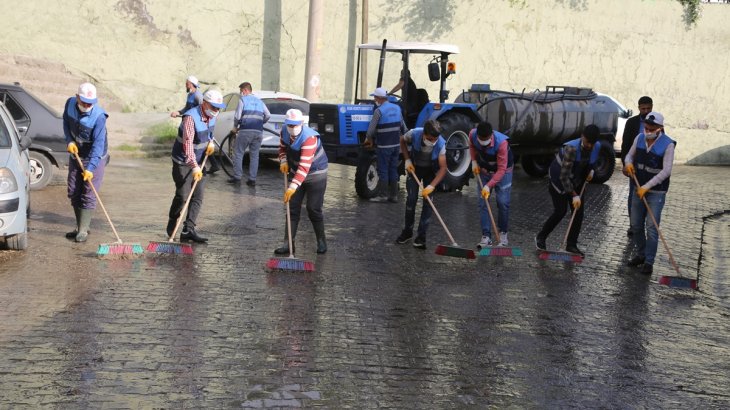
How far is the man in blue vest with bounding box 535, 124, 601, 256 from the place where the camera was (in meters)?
10.9

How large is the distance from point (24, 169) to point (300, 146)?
9.72ft

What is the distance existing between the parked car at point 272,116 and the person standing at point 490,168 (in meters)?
6.47

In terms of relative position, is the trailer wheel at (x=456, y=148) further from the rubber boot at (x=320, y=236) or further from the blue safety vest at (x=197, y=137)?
the blue safety vest at (x=197, y=137)

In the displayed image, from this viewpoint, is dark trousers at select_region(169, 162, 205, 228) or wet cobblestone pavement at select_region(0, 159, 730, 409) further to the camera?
dark trousers at select_region(169, 162, 205, 228)

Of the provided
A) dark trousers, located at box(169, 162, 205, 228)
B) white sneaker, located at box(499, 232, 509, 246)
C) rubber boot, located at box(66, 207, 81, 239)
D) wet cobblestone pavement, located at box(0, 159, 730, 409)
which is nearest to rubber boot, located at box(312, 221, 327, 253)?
wet cobblestone pavement, located at box(0, 159, 730, 409)

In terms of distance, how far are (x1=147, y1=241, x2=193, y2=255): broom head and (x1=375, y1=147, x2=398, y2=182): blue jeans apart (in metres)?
5.08

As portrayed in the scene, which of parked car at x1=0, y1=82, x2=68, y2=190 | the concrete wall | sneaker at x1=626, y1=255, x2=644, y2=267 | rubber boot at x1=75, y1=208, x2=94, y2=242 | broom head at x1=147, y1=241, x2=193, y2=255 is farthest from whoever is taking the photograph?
the concrete wall

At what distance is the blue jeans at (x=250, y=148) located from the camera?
52.1ft

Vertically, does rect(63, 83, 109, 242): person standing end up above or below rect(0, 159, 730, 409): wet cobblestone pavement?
above

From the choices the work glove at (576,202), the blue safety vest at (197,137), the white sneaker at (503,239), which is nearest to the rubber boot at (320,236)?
the blue safety vest at (197,137)

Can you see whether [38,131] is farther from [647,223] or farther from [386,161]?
[647,223]

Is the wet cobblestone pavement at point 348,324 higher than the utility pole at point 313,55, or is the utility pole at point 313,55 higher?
the utility pole at point 313,55

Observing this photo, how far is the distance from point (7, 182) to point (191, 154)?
1.93m

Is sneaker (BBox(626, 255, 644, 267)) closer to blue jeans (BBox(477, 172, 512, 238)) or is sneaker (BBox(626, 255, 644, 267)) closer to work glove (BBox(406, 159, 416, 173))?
blue jeans (BBox(477, 172, 512, 238))
